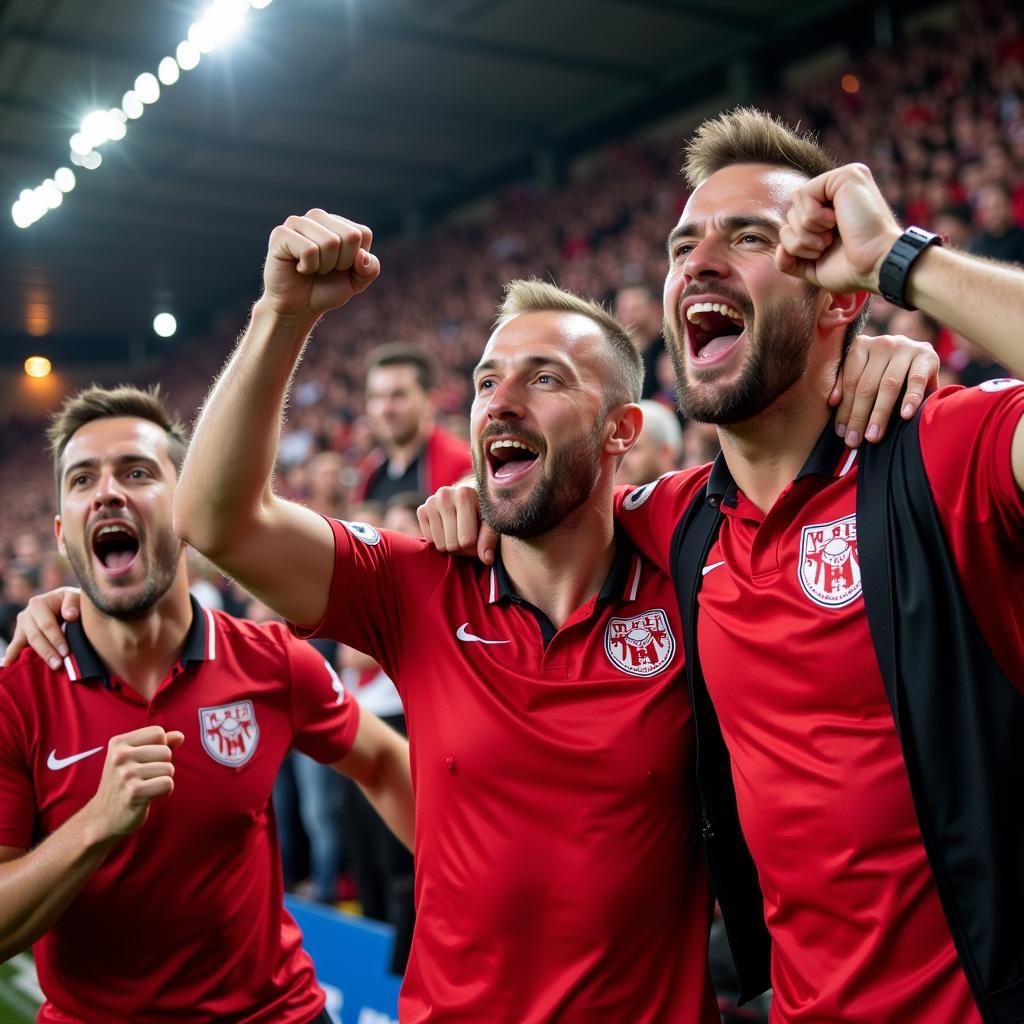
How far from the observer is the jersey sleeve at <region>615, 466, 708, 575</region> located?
8.48 ft

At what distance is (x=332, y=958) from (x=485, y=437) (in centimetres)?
311

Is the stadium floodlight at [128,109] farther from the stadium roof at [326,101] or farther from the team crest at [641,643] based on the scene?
the team crest at [641,643]

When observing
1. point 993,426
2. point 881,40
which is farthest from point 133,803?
point 881,40

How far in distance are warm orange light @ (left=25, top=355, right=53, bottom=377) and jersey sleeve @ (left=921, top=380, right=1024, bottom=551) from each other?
27.7 meters

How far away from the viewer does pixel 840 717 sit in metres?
2.01

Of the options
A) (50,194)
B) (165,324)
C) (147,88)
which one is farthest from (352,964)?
(165,324)

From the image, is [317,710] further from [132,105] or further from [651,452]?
[132,105]

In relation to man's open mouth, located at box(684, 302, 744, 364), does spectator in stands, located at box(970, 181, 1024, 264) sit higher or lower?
higher

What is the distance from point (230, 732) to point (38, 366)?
26.9 meters

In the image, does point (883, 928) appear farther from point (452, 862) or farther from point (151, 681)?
point (151, 681)

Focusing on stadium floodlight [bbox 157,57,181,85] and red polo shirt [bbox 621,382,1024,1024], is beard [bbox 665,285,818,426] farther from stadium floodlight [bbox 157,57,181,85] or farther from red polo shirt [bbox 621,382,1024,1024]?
stadium floodlight [bbox 157,57,181,85]

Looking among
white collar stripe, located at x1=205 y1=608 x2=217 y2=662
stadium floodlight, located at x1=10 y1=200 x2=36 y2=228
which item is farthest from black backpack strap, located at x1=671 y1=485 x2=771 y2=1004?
stadium floodlight, located at x1=10 y1=200 x2=36 y2=228

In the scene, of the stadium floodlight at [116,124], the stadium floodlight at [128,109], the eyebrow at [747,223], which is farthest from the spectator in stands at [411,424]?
the stadium floodlight at [116,124]

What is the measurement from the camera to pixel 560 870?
2.29 meters
